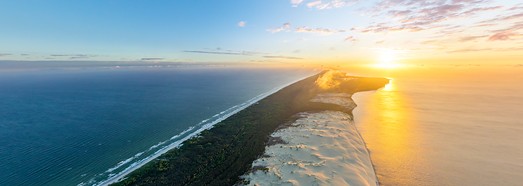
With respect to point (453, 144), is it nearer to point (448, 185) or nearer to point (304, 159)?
point (448, 185)

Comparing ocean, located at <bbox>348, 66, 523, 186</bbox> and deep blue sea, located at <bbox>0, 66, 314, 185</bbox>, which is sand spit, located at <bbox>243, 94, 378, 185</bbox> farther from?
deep blue sea, located at <bbox>0, 66, 314, 185</bbox>

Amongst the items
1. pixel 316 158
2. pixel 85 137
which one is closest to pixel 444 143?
pixel 316 158

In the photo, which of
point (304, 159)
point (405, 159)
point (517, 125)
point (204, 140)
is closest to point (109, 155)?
point (204, 140)

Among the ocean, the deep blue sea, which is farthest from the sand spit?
the deep blue sea

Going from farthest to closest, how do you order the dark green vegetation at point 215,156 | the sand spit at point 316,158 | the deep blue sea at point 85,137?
the deep blue sea at point 85,137
the dark green vegetation at point 215,156
the sand spit at point 316,158

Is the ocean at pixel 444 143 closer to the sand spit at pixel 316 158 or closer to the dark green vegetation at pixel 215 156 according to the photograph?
the sand spit at pixel 316 158

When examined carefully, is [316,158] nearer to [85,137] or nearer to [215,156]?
[215,156]

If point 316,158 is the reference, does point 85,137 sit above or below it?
below

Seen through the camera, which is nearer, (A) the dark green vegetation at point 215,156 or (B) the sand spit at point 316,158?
(B) the sand spit at point 316,158

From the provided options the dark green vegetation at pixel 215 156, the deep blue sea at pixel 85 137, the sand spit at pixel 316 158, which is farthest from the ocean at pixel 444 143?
the deep blue sea at pixel 85 137
